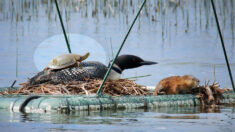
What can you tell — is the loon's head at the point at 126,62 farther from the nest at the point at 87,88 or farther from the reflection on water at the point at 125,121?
the reflection on water at the point at 125,121

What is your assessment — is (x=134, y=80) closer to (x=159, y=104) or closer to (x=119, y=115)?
(x=159, y=104)

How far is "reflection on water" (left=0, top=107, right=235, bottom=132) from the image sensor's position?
683cm

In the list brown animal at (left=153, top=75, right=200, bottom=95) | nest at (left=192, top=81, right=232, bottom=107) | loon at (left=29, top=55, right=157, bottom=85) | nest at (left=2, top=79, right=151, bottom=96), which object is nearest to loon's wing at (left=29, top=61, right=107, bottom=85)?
loon at (left=29, top=55, right=157, bottom=85)

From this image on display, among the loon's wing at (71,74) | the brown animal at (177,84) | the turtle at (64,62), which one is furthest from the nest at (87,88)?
the turtle at (64,62)

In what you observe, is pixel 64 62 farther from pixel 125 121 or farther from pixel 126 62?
pixel 125 121

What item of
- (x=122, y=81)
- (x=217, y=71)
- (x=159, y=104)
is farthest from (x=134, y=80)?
(x=217, y=71)

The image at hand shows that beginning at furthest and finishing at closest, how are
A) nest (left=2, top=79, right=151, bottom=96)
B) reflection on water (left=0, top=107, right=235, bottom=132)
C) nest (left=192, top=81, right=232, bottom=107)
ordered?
nest (left=192, top=81, right=232, bottom=107)
nest (left=2, top=79, right=151, bottom=96)
reflection on water (left=0, top=107, right=235, bottom=132)

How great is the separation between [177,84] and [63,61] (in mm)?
1954

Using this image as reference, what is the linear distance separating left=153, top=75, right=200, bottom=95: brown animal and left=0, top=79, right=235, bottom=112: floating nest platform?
0.51ft

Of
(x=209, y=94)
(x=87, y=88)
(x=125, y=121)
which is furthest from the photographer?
(x=209, y=94)

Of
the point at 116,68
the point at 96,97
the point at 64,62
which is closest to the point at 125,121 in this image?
the point at 96,97

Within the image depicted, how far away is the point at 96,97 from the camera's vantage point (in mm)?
8719

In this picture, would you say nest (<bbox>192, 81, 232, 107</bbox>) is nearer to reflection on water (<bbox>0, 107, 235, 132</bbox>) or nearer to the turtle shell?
reflection on water (<bbox>0, 107, 235, 132</bbox>)

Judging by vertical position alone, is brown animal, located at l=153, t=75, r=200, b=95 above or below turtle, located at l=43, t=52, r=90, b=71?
below
